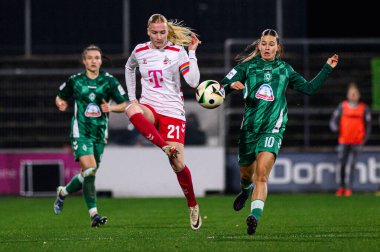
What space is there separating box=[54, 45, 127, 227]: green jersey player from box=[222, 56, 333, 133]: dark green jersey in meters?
2.32

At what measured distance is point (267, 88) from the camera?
10.5m

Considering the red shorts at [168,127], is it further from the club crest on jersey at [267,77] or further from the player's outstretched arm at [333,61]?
the player's outstretched arm at [333,61]

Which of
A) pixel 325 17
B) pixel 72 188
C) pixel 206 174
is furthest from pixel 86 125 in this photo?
pixel 325 17

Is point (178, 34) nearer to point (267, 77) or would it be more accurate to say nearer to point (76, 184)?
point (267, 77)

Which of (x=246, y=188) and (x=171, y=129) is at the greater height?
(x=171, y=129)

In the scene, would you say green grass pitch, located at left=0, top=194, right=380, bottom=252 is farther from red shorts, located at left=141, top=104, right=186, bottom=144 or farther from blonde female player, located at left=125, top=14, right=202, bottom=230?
red shorts, located at left=141, top=104, right=186, bottom=144

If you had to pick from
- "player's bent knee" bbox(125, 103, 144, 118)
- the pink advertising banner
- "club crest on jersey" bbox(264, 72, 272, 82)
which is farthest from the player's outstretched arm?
the pink advertising banner

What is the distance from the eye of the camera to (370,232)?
10.4 m

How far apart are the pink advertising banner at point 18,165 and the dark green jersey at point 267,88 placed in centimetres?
1025

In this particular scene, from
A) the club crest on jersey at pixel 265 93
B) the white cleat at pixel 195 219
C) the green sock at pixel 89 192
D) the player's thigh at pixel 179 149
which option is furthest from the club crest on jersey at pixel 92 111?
the club crest on jersey at pixel 265 93

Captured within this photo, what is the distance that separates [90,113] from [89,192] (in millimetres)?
971

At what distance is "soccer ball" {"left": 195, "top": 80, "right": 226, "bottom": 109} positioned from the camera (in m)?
10.4

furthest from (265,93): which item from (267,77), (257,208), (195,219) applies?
(195,219)

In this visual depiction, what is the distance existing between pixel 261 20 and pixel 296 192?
159 inches
